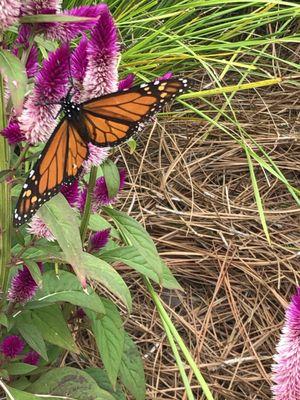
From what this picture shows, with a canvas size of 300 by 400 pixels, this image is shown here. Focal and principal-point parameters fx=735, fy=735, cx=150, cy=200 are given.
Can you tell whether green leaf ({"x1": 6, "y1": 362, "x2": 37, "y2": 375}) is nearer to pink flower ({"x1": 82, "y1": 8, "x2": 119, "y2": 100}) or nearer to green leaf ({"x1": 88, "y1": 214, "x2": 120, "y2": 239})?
green leaf ({"x1": 88, "y1": 214, "x2": 120, "y2": 239})

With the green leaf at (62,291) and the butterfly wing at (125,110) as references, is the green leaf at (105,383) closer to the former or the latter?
the green leaf at (62,291)

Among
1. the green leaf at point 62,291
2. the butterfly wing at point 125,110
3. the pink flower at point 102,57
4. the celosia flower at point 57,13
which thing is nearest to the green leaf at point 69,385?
the green leaf at point 62,291

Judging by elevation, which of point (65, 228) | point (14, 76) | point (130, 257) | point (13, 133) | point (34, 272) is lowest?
point (130, 257)

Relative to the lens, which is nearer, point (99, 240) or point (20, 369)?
point (20, 369)

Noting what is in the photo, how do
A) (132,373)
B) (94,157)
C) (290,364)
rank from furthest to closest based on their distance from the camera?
(132,373)
(94,157)
(290,364)

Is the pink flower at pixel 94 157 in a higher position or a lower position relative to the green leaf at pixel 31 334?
higher

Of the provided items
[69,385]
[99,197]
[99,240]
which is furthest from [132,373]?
[99,197]

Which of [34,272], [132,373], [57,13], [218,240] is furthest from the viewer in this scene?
[218,240]

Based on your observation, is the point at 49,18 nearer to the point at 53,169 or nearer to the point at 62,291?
the point at 53,169
